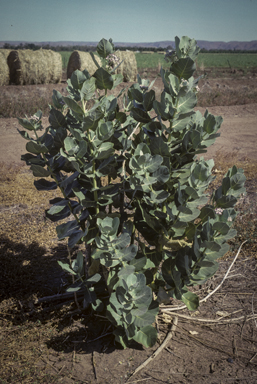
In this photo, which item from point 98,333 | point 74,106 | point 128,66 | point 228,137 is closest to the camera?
point 74,106

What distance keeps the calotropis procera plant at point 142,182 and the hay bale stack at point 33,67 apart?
16.6 metres

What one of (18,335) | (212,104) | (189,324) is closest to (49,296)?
(18,335)

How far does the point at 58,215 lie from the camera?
2.00 m

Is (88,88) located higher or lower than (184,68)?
lower

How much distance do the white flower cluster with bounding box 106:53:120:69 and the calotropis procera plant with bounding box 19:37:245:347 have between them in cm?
3

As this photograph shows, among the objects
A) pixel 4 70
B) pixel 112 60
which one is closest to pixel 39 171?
pixel 112 60

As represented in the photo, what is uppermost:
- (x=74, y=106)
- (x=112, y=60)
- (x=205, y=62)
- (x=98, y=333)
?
(x=205, y=62)

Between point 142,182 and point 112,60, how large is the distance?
32.3 inches

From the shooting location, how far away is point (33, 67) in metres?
17.0

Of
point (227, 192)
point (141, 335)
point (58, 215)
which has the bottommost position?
point (141, 335)

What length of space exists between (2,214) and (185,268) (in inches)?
119

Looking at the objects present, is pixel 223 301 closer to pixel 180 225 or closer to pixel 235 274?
pixel 235 274

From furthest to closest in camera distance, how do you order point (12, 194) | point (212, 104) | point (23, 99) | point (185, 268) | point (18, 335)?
1. point (212, 104)
2. point (23, 99)
3. point (12, 194)
4. point (18, 335)
5. point (185, 268)

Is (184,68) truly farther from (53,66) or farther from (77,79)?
(53,66)
